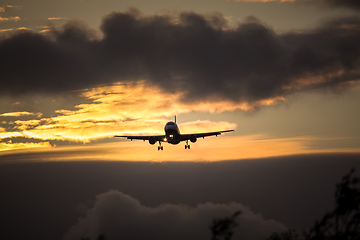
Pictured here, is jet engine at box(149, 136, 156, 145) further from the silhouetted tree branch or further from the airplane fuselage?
the silhouetted tree branch

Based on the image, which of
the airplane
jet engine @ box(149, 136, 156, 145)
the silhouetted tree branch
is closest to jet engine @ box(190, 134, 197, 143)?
the airplane

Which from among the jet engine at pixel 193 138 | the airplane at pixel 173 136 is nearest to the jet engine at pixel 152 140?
the airplane at pixel 173 136

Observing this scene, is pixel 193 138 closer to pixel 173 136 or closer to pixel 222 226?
pixel 173 136

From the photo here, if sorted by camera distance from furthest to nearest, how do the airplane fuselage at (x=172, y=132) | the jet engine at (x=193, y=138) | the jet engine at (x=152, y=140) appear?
the jet engine at (x=152, y=140) < the jet engine at (x=193, y=138) < the airplane fuselage at (x=172, y=132)

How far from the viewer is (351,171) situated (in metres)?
38.2

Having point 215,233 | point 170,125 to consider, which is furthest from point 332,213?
point 170,125

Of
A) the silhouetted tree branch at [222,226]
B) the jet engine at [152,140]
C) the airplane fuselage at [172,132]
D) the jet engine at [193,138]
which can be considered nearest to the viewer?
the silhouetted tree branch at [222,226]

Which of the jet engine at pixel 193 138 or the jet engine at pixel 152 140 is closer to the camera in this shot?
the jet engine at pixel 193 138

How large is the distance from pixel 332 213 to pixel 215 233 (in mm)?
13729

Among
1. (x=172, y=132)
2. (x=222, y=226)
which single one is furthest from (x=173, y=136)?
(x=222, y=226)

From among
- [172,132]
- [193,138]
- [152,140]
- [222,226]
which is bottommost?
[222,226]

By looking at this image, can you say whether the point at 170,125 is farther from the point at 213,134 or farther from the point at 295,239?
the point at 295,239

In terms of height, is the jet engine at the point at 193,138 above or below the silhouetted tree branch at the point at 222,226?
above

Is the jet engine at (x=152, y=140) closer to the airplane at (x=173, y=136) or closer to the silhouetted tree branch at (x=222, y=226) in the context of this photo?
the airplane at (x=173, y=136)
